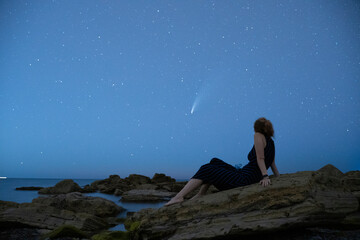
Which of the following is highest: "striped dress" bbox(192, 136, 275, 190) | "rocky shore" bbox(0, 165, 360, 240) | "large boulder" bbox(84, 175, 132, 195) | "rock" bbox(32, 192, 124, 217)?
"striped dress" bbox(192, 136, 275, 190)

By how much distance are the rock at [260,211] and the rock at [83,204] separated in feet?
15.8

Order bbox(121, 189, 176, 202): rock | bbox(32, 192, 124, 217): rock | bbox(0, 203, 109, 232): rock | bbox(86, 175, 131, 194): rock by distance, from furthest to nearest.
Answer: bbox(86, 175, 131, 194): rock
bbox(121, 189, 176, 202): rock
bbox(32, 192, 124, 217): rock
bbox(0, 203, 109, 232): rock

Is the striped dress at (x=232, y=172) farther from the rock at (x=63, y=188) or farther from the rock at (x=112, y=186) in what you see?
the rock at (x=112, y=186)

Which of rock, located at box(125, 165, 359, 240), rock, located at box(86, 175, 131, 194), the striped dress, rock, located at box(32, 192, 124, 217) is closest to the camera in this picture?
rock, located at box(125, 165, 359, 240)

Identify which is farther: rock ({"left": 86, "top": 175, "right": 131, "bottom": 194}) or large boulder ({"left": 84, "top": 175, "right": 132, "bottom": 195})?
rock ({"left": 86, "top": 175, "right": 131, "bottom": 194})

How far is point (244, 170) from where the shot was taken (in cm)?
541

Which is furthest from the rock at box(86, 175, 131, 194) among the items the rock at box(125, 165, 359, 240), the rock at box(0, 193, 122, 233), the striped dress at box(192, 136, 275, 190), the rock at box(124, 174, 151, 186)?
the striped dress at box(192, 136, 275, 190)

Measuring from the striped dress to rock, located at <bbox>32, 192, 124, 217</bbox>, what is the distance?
18.9 feet

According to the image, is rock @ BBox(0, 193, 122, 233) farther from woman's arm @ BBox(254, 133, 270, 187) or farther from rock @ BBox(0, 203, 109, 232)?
woman's arm @ BBox(254, 133, 270, 187)

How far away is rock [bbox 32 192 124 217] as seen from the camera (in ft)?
29.8

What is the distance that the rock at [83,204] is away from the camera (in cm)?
907

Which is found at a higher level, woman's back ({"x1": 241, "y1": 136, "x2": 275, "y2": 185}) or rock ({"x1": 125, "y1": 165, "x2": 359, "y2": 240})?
woman's back ({"x1": 241, "y1": 136, "x2": 275, "y2": 185})

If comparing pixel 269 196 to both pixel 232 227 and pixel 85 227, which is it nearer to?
pixel 232 227

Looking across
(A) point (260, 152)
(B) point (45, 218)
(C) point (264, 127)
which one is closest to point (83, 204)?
(B) point (45, 218)
